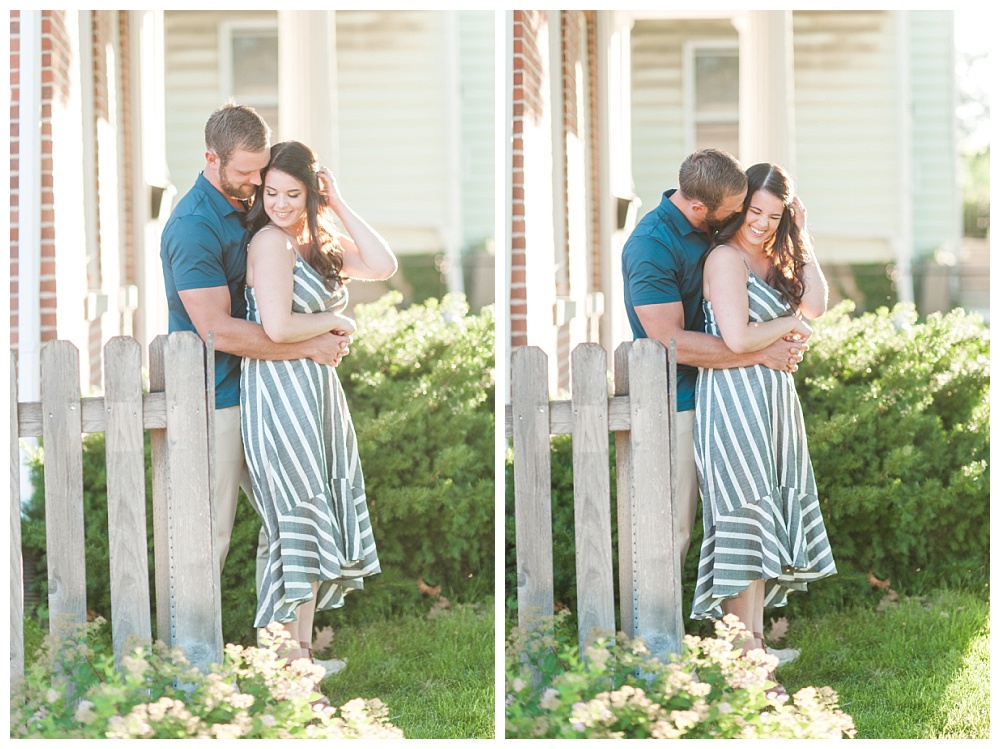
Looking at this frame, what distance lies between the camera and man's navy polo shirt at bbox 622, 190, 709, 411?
3264 millimetres

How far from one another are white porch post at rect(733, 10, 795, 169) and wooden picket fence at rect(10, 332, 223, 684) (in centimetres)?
266

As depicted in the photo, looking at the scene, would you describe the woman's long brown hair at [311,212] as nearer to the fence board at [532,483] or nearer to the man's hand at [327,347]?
the man's hand at [327,347]

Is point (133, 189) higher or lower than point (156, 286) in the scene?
higher

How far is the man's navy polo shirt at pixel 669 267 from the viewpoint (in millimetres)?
3264

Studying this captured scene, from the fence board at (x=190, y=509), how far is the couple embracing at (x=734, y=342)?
52.0 inches

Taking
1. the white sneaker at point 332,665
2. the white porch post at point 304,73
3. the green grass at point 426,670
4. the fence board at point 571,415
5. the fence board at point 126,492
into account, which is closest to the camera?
the fence board at point 126,492

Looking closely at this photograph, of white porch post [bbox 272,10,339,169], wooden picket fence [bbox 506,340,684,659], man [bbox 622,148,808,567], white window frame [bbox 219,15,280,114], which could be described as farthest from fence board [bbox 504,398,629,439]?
white window frame [bbox 219,15,280,114]

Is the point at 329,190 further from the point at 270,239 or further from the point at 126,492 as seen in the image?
the point at 126,492

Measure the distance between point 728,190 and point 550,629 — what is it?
141 cm

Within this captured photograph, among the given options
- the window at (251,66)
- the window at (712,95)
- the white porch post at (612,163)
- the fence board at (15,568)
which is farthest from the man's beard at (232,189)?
the window at (712,95)

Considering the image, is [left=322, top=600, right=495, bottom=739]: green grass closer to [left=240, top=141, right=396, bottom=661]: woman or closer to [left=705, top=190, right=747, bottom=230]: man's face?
[left=240, top=141, right=396, bottom=661]: woman

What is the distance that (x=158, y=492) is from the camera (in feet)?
10.4

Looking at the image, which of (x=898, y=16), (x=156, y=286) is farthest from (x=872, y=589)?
(x=898, y=16)
